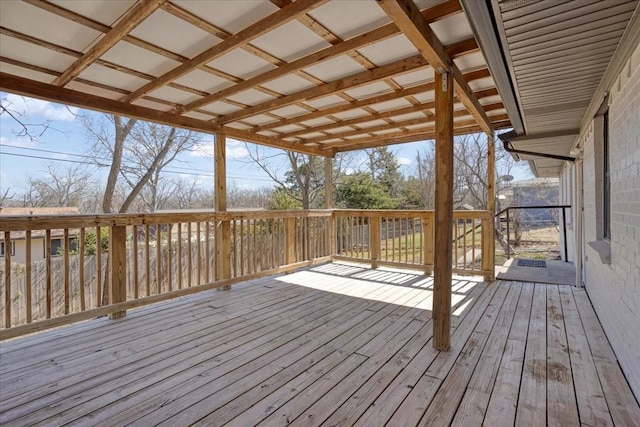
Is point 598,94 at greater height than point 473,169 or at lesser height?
lesser

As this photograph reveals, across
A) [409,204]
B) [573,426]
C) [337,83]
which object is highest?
[337,83]

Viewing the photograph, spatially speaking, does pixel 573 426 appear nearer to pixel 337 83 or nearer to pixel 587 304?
pixel 587 304

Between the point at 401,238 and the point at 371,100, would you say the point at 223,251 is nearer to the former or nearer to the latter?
the point at 371,100

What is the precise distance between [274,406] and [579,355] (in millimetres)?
2339

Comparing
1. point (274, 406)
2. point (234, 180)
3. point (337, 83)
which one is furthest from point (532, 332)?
point (234, 180)

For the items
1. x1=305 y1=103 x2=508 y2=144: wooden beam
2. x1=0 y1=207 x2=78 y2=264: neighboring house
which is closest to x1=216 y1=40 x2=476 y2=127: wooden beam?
x1=305 y1=103 x2=508 y2=144: wooden beam

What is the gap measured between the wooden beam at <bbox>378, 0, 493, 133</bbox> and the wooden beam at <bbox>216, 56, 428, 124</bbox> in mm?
260

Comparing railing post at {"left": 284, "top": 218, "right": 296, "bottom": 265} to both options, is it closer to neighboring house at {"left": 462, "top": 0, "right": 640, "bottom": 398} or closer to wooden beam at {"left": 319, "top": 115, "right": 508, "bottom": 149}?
wooden beam at {"left": 319, "top": 115, "right": 508, "bottom": 149}

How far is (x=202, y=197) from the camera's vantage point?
12242 mm

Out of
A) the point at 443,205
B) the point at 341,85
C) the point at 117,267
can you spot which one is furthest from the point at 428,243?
the point at 117,267

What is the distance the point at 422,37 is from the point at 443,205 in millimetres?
1241

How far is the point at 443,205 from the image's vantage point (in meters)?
2.53

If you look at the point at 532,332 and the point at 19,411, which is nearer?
the point at 19,411

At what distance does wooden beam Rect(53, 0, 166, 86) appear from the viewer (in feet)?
6.30
